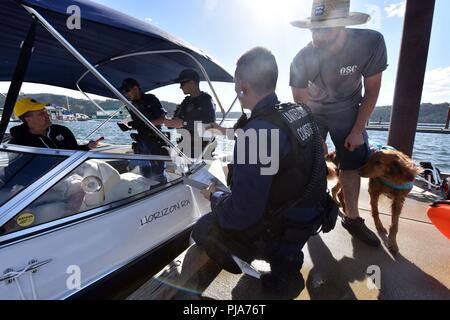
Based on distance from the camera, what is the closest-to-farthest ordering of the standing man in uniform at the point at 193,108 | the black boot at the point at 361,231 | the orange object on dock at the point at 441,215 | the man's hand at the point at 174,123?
the orange object on dock at the point at 441,215 < the black boot at the point at 361,231 < the standing man in uniform at the point at 193,108 < the man's hand at the point at 174,123

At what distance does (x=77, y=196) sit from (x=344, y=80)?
2465 millimetres

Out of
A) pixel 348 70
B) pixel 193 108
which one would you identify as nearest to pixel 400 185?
pixel 348 70

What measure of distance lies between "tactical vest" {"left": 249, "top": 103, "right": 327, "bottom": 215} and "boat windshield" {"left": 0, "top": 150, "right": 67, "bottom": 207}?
1388 mm

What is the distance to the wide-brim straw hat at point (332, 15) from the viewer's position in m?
2.10

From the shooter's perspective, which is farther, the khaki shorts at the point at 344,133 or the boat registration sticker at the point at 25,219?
the khaki shorts at the point at 344,133

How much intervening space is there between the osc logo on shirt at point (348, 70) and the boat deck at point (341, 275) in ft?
5.38

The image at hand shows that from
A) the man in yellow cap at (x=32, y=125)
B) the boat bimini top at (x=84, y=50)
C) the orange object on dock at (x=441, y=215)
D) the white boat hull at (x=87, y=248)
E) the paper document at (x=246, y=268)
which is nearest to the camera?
the white boat hull at (x=87, y=248)

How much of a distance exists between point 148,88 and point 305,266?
4.27 metres

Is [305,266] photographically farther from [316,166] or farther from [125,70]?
[125,70]

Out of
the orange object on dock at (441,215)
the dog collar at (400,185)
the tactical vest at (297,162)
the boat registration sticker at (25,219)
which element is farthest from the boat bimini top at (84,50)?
the orange object on dock at (441,215)

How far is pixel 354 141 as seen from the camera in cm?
234

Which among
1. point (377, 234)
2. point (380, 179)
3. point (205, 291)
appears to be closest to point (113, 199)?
point (205, 291)

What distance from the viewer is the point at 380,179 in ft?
8.02

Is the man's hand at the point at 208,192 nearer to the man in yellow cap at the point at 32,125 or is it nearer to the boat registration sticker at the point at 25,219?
the boat registration sticker at the point at 25,219
